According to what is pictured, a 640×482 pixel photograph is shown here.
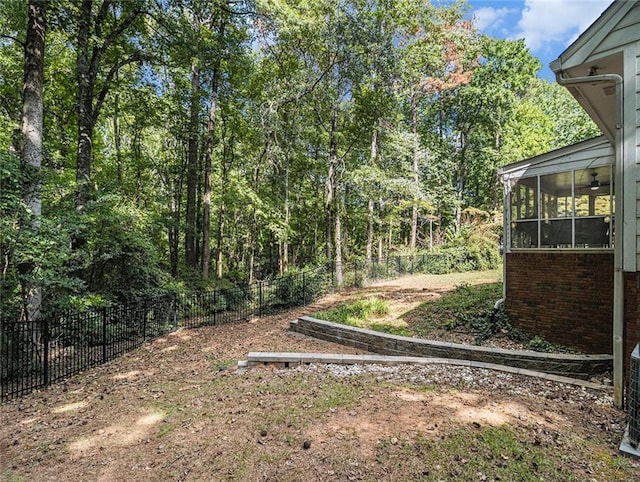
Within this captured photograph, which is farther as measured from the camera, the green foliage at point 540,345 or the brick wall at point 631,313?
the green foliage at point 540,345

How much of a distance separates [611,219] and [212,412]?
7095 mm

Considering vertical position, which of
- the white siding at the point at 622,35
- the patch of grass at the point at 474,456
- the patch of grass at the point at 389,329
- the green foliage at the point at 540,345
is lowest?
the patch of grass at the point at 389,329

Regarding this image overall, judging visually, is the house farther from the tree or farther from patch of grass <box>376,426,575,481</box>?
the tree

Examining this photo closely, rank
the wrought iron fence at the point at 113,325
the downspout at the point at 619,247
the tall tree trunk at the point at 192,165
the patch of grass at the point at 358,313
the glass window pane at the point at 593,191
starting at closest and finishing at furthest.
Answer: the downspout at the point at 619,247 < the wrought iron fence at the point at 113,325 < the glass window pane at the point at 593,191 < the patch of grass at the point at 358,313 < the tall tree trunk at the point at 192,165

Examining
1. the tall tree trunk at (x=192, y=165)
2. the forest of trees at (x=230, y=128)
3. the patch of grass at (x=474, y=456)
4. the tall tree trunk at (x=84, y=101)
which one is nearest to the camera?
the patch of grass at (x=474, y=456)

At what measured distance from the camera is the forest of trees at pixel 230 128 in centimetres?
702

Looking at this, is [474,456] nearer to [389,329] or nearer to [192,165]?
[389,329]

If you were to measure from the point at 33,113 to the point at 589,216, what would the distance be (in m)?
11.0

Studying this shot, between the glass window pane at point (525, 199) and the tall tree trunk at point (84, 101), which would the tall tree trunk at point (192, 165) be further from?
the glass window pane at point (525, 199)

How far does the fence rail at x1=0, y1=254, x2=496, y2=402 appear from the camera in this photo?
5.69 metres

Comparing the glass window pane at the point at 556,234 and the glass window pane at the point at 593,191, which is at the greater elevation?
the glass window pane at the point at 593,191

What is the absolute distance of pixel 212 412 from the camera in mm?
4047

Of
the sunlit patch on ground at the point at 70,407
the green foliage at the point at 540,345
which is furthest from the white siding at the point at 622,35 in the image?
the sunlit patch on ground at the point at 70,407

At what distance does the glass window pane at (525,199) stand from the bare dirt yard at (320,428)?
12.3 feet
